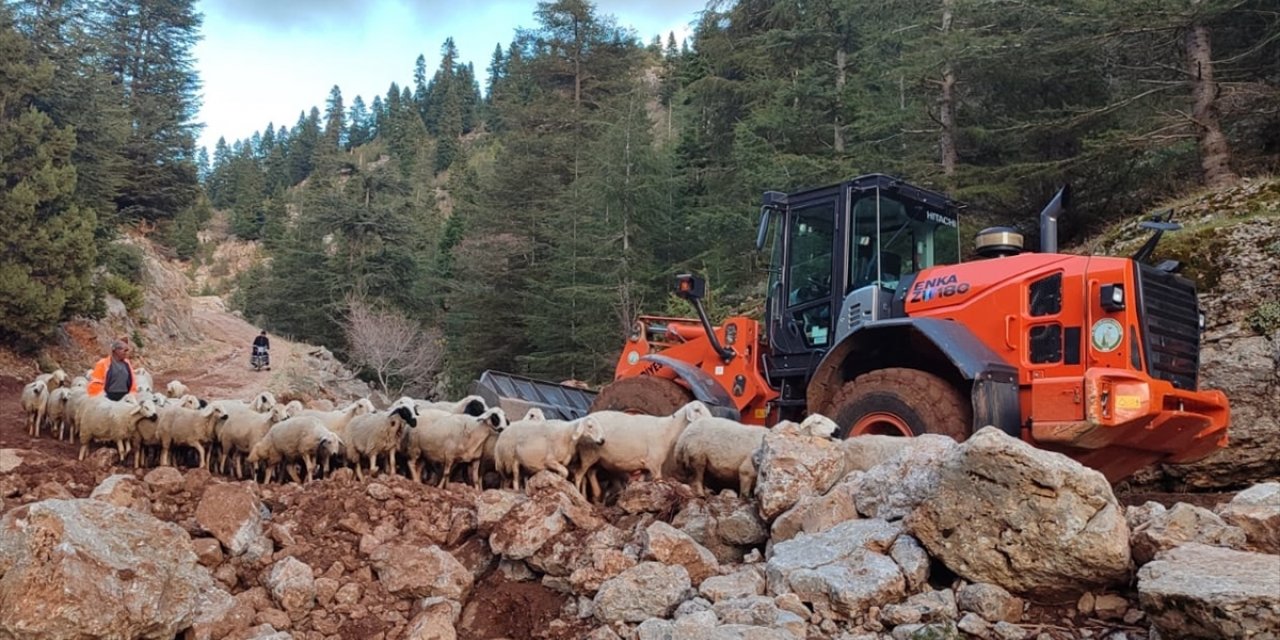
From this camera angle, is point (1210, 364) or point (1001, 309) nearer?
point (1001, 309)

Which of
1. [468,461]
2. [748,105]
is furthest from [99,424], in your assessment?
[748,105]

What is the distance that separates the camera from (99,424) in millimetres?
12961

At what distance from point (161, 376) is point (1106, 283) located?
2862 cm

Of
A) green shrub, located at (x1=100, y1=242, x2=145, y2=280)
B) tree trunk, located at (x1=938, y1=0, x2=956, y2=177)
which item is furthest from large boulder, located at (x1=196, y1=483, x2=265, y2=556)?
green shrub, located at (x1=100, y1=242, x2=145, y2=280)

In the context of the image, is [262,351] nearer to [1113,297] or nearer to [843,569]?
[1113,297]

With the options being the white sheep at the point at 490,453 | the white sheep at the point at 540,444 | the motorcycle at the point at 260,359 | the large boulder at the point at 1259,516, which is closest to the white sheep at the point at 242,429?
the white sheep at the point at 490,453

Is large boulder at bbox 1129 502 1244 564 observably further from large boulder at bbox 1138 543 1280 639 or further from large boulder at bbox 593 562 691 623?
large boulder at bbox 593 562 691 623

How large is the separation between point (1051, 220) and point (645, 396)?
15.4 feet

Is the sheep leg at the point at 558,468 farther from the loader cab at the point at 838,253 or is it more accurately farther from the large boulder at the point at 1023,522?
the large boulder at the point at 1023,522

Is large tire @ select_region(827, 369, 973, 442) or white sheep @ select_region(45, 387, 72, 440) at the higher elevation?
large tire @ select_region(827, 369, 973, 442)

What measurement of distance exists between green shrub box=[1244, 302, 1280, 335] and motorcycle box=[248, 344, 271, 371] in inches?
1197

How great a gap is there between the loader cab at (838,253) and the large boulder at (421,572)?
442 cm

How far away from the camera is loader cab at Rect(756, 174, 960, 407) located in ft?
30.8

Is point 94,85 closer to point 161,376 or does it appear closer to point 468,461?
point 161,376
